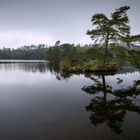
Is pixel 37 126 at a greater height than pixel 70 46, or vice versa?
pixel 70 46

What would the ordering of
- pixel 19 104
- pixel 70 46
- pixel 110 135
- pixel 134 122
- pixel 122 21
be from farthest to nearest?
1. pixel 70 46
2. pixel 122 21
3. pixel 19 104
4. pixel 134 122
5. pixel 110 135

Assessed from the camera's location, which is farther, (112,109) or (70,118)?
(112,109)

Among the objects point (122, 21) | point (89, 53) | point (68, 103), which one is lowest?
point (68, 103)

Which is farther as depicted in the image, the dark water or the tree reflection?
the tree reflection

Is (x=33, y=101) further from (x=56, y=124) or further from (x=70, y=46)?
(x=70, y=46)

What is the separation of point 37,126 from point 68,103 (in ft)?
13.9

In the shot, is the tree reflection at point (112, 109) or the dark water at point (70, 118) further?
the tree reflection at point (112, 109)

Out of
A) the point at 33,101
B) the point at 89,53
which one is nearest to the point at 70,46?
the point at 89,53

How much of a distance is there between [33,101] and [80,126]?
17.7 ft

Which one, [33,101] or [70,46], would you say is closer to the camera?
[33,101]

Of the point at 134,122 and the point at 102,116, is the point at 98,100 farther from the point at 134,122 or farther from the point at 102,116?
the point at 134,122

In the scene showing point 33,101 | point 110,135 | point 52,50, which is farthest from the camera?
point 52,50

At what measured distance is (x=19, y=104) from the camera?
11.3 metres

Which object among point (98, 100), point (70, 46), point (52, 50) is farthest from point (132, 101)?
point (52, 50)
